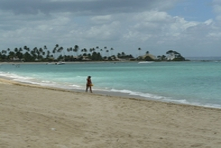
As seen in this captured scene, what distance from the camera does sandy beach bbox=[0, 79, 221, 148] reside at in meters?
7.22

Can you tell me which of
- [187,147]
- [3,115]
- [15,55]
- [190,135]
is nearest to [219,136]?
[190,135]

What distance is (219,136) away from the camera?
8352mm

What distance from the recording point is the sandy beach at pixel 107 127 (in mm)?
7219

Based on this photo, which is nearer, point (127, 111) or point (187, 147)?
point (187, 147)

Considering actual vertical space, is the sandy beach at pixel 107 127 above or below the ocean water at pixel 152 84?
above

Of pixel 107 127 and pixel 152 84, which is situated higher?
pixel 107 127

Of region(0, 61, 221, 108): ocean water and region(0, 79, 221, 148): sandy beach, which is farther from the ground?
region(0, 79, 221, 148): sandy beach

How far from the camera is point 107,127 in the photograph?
29.8 feet

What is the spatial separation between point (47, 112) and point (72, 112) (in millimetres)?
937

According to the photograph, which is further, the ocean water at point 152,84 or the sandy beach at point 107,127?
the ocean water at point 152,84

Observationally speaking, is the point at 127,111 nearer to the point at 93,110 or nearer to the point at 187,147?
the point at 93,110

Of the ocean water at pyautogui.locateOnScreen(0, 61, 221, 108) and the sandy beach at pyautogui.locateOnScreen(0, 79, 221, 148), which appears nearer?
the sandy beach at pyautogui.locateOnScreen(0, 79, 221, 148)

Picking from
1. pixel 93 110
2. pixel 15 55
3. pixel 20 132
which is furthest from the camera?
pixel 15 55

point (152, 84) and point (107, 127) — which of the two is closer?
point (107, 127)
